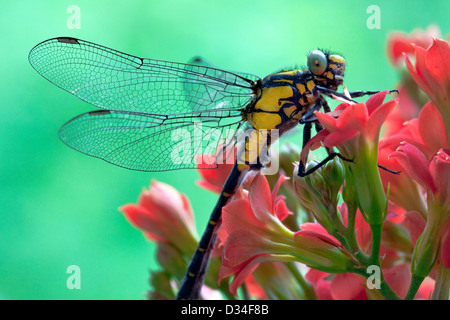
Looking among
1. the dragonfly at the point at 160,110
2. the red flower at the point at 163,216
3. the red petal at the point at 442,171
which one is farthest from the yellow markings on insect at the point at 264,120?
the red petal at the point at 442,171

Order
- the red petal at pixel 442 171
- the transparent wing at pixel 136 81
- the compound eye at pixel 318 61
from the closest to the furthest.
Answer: the red petal at pixel 442 171 < the compound eye at pixel 318 61 < the transparent wing at pixel 136 81

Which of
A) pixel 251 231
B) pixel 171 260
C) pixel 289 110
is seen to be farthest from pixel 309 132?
pixel 171 260

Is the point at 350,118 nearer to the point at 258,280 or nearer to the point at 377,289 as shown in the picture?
the point at 377,289

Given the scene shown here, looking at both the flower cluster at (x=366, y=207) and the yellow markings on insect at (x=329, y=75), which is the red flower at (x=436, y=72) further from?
the yellow markings on insect at (x=329, y=75)

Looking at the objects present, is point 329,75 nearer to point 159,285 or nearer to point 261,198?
point 261,198
